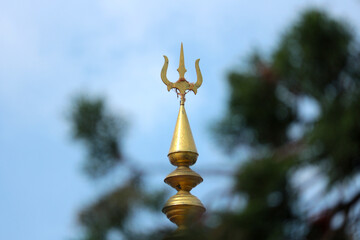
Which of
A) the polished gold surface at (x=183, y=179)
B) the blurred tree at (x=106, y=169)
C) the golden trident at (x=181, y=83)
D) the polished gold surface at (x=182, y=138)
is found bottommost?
the blurred tree at (x=106, y=169)

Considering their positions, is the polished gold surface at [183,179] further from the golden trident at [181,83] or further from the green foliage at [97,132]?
the green foliage at [97,132]

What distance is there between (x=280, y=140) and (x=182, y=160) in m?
8.57

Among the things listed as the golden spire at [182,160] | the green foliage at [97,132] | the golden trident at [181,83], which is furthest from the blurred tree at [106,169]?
the golden trident at [181,83]

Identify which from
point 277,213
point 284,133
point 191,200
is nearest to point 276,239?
point 277,213

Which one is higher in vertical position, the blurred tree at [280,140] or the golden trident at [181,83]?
the golden trident at [181,83]

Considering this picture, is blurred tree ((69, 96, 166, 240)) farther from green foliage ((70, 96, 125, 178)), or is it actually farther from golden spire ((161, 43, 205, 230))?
golden spire ((161, 43, 205, 230))

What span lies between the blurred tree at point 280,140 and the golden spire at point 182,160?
307 inches

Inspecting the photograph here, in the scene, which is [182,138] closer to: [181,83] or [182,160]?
[182,160]

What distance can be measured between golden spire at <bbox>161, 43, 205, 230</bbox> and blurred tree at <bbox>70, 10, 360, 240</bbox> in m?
7.79

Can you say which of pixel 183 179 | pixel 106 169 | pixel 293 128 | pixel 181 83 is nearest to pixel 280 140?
pixel 293 128

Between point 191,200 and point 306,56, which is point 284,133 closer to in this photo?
point 306,56

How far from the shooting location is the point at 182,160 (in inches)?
569

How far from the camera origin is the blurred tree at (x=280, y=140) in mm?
5305

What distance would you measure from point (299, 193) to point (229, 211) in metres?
0.46
